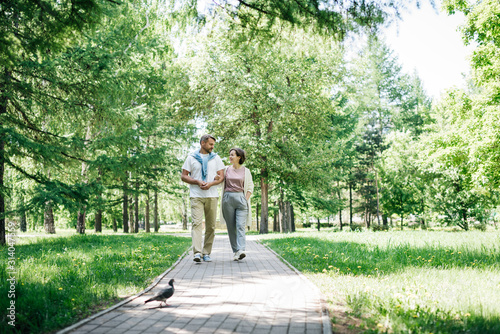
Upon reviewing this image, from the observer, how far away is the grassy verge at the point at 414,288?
11.2 feet

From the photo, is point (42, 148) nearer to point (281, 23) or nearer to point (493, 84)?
point (281, 23)

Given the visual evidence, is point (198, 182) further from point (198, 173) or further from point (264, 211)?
point (264, 211)

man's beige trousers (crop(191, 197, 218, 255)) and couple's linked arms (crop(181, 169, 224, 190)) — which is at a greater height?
couple's linked arms (crop(181, 169, 224, 190))

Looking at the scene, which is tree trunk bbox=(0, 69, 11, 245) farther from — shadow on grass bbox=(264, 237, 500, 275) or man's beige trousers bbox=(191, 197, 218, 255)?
shadow on grass bbox=(264, 237, 500, 275)

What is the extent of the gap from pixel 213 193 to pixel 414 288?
4.39m

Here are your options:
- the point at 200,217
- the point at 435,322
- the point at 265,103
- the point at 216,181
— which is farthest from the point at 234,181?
the point at 265,103

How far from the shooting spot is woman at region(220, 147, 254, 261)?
798 centimetres

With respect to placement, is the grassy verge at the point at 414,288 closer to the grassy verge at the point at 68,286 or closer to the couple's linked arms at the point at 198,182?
the couple's linked arms at the point at 198,182

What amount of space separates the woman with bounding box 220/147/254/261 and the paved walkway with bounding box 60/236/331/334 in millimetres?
1704

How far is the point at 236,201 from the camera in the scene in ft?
26.2

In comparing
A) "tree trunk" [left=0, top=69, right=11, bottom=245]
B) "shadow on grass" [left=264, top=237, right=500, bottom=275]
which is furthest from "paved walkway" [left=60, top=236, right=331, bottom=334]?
"tree trunk" [left=0, top=69, right=11, bottom=245]

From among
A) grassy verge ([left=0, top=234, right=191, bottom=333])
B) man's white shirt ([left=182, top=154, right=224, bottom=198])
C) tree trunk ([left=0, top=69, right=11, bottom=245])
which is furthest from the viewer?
tree trunk ([left=0, top=69, right=11, bottom=245])

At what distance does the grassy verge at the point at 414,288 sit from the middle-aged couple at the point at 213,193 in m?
1.39

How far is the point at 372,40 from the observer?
20.5ft
